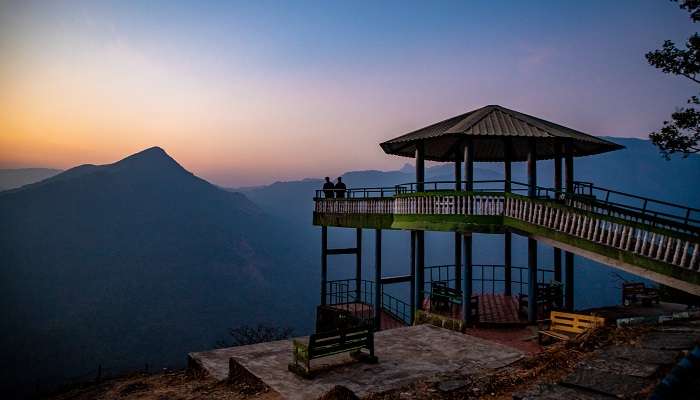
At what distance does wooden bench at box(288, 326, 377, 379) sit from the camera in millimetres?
10750

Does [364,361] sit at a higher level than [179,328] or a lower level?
higher

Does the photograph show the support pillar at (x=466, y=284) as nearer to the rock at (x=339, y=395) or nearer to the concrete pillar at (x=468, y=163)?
the concrete pillar at (x=468, y=163)

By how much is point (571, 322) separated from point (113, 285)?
161475 millimetres

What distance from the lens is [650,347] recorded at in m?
6.94

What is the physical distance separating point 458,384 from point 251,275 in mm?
180548

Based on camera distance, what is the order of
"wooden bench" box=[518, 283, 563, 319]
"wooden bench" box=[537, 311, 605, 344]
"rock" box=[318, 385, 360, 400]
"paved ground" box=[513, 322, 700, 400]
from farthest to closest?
"wooden bench" box=[518, 283, 563, 319], "wooden bench" box=[537, 311, 605, 344], "rock" box=[318, 385, 360, 400], "paved ground" box=[513, 322, 700, 400]

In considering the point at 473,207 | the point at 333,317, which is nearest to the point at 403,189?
the point at 473,207

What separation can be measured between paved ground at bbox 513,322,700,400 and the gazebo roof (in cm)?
1005

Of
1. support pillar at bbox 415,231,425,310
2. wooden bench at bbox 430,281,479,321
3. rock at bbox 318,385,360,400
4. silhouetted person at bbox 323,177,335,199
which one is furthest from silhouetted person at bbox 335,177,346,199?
rock at bbox 318,385,360,400

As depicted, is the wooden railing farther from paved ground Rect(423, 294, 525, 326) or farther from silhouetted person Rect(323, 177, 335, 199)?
paved ground Rect(423, 294, 525, 326)

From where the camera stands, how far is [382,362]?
11.7 metres

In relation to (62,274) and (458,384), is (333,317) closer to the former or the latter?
(458,384)

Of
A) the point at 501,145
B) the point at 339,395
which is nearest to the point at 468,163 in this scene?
the point at 501,145

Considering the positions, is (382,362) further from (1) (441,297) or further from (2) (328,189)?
(2) (328,189)
